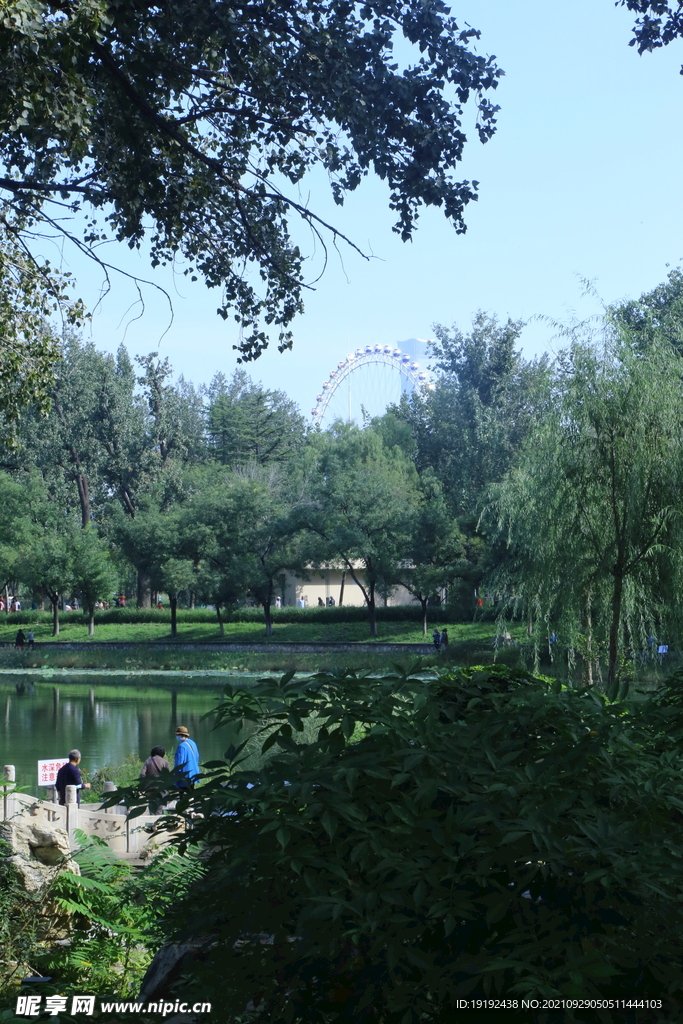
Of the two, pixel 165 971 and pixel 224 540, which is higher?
pixel 224 540

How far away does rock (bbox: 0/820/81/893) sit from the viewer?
242 inches

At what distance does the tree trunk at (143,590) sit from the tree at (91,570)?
208 inches

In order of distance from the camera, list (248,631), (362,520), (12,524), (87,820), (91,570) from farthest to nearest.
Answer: (12,524) < (248,631) < (91,570) < (362,520) < (87,820)

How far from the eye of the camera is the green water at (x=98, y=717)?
20703 mm

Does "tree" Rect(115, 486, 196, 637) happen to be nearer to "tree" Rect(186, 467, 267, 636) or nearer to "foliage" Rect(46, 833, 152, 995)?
"tree" Rect(186, 467, 267, 636)

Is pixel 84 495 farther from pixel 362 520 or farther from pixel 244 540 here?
pixel 362 520

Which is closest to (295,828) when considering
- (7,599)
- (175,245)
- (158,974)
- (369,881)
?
(369,881)

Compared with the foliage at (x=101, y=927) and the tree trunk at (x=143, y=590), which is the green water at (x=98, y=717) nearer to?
the foliage at (x=101, y=927)

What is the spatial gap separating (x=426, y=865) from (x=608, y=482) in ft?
47.2

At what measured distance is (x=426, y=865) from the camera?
7.52 ft

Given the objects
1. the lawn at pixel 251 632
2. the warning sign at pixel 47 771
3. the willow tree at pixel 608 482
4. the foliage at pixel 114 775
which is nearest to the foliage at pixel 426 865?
the warning sign at pixel 47 771

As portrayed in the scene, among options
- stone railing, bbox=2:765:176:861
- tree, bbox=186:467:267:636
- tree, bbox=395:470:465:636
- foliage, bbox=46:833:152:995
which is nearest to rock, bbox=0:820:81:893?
foliage, bbox=46:833:152:995

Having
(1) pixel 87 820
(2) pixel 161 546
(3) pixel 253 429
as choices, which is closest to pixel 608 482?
(1) pixel 87 820

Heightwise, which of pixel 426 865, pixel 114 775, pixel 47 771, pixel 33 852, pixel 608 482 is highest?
pixel 608 482
